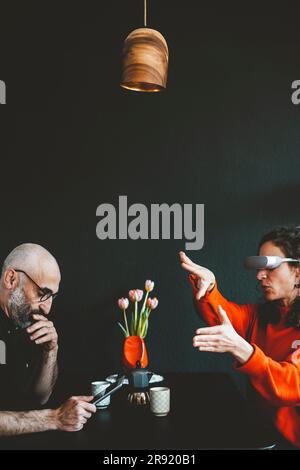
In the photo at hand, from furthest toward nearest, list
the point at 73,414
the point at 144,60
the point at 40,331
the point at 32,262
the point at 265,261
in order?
the point at 32,262, the point at 265,261, the point at 40,331, the point at 144,60, the point at 73,414

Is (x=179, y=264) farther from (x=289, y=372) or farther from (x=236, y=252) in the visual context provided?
(x=289, y=372)

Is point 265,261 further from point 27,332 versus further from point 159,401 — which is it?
point 27,332

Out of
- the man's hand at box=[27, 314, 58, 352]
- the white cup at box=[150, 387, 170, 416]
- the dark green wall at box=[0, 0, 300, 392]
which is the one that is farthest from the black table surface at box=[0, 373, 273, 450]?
the dark green wall at box=[0, 0, 300, 392]

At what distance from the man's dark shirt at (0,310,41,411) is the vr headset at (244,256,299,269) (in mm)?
994

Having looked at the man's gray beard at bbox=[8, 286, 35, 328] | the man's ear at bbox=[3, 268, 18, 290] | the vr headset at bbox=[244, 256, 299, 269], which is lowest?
the man's gray beard at bbox=[8, 286, 35, 328]

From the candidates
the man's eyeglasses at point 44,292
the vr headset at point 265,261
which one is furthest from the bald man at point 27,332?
the vr headset at point 265,261

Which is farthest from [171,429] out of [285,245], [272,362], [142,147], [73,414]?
[142,147]

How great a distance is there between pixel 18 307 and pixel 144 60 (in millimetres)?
1175

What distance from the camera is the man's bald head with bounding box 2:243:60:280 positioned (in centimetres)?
241

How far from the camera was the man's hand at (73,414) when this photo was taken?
1.70 m

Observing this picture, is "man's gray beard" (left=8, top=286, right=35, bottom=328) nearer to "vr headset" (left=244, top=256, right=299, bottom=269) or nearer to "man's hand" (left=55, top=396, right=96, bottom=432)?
→ "man's hand" (left=55, top=396, right=96, bottom=432)

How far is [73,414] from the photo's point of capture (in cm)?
171

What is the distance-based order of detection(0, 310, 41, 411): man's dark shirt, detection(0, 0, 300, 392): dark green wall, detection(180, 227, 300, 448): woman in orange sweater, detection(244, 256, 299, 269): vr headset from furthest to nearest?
detection(0, 0, 300, 392): dark green wall
detection(244, 256, 299, 269): vr headset
detection(0, 310, 41, 411): man's dark shirt
detection(180, 227, 300, 448): woman in orange sweater

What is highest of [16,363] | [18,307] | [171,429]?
[18,307]
